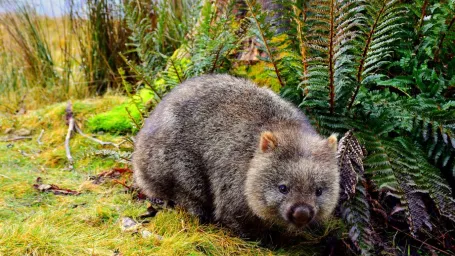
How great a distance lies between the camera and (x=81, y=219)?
176 inches

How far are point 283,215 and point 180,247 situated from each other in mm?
905

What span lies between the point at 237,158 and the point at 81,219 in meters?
1.57

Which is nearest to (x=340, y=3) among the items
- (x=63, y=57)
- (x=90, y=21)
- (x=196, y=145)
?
(x=196, y=145)

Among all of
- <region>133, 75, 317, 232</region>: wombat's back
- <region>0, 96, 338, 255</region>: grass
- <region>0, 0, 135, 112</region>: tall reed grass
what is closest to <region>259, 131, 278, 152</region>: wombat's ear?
<region>133, 75, 317, 232</region>: wombat's back

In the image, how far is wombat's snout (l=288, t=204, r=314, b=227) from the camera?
12.0 ft

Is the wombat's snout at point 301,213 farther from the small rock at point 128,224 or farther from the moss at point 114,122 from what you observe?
the moss at point 114,122

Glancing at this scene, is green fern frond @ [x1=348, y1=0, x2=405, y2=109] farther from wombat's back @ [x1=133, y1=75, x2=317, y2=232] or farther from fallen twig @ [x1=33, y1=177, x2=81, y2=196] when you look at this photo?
fallen twig @ [x1=33, y1=177, x2=81, y2=196]

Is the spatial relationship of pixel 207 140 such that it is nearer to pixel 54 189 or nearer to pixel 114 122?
pixel 54 189

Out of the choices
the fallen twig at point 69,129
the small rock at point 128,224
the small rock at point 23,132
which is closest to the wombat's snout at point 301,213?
the small rock at point 128,224

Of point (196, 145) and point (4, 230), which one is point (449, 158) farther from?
point (4, 230)

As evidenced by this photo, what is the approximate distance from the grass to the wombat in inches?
9.6

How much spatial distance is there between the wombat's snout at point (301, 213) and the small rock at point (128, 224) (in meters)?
1.51

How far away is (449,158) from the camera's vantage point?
14.1 feet

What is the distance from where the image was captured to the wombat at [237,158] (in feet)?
Result: 12.6
